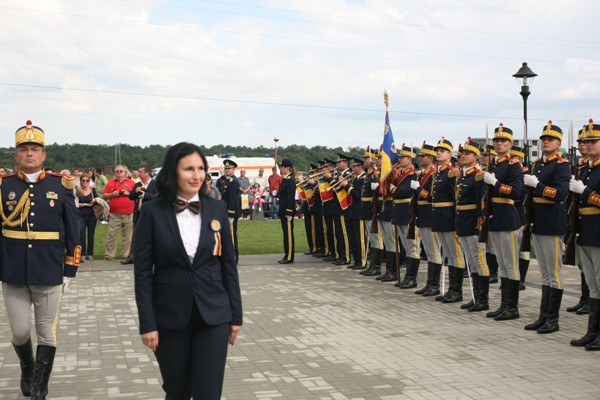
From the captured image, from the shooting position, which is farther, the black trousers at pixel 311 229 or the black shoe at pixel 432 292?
the black trousers at pixel 311 229

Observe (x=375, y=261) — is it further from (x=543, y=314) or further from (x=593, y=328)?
(x=593, y=328)

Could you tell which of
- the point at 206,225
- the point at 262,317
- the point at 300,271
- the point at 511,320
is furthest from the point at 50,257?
the point at 300,271

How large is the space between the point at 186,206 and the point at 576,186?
17.7 feet

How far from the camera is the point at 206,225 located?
469 cm

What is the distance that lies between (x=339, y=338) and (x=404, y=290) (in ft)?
13.5

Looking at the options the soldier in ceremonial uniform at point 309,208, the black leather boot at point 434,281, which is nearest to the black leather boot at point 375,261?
the black leather boot at point 434,281

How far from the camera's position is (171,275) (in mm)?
4609

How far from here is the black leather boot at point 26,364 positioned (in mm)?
6727

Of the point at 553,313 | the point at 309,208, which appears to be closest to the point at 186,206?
the point at 553,313

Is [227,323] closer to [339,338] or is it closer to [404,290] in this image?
[339,338]

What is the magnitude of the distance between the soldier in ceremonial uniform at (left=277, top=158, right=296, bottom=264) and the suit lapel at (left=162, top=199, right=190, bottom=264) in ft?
41.3

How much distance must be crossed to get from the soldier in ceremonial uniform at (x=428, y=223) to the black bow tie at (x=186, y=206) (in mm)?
8094

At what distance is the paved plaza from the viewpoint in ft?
22.7

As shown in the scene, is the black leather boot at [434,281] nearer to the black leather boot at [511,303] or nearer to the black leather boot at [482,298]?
the black leather boot at [482,298]
